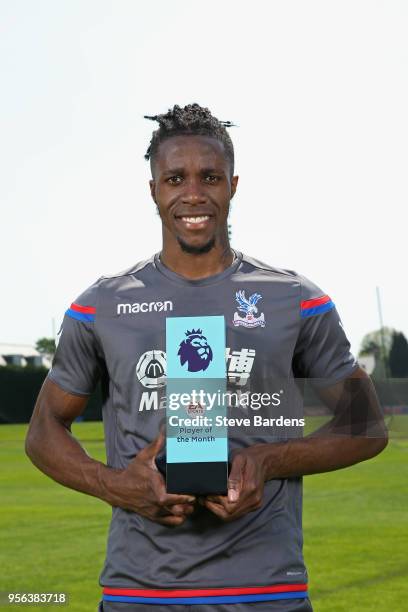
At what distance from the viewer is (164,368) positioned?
3.33m

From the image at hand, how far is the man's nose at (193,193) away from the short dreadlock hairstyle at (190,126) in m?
0.18

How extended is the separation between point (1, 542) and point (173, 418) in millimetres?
10362

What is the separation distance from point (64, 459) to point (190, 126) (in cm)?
113

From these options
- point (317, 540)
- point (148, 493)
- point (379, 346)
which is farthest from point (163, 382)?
point (379, 346)

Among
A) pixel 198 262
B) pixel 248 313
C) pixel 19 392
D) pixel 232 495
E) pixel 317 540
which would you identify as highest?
pixel 19 392

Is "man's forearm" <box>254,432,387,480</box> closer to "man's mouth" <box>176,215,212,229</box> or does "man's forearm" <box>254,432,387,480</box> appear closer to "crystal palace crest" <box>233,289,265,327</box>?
"crystal palace crest" <box>233,289,265,327</box>

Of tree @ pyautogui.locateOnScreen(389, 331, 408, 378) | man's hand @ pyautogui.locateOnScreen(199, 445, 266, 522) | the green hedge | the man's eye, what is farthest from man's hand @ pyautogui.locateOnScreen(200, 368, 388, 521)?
tree @ pyautogui.locateOnScreen(389, 331, 408, 378)

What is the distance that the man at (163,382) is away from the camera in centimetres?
321

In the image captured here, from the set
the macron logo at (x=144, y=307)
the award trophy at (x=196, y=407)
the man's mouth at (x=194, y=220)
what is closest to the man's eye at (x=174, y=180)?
the man's mouth at (x=194, y=220)

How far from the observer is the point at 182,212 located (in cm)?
343

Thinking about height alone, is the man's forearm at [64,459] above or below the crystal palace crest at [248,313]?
below

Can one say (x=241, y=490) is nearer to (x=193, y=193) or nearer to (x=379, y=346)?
(x=193, y=193)

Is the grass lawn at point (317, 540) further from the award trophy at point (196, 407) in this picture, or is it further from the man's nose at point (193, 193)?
the award trophy at point (196, 407)

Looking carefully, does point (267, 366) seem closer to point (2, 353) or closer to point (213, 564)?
point (213, 564)
